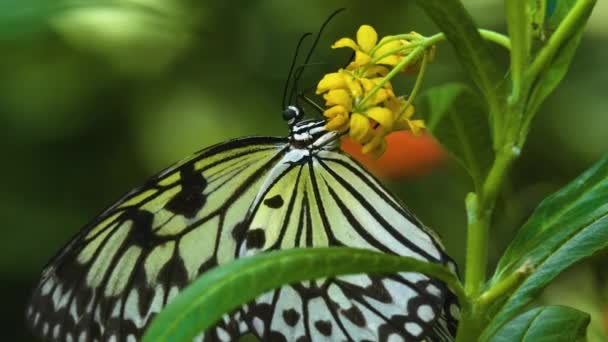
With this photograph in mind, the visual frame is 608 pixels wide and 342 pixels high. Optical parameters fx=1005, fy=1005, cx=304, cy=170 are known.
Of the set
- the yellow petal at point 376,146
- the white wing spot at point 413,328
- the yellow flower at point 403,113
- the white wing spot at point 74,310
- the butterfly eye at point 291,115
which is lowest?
the white wing spot at point 413,328

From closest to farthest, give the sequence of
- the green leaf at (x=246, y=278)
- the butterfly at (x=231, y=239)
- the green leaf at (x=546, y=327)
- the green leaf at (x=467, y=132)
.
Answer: the green leaf at (x=246, y=278) → the green leaf at (x=467, y=132) → the green leaf at (x=546, y=327) → the butterfly at (x=231, y=239)

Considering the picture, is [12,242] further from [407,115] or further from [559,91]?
[407,115]

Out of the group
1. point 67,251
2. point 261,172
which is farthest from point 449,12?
point 67,251

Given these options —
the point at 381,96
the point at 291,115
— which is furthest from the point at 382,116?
the point at 291,115

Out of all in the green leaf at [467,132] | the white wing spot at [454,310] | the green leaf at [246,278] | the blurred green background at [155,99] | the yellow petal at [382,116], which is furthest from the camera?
the blurred green background at [155,99]

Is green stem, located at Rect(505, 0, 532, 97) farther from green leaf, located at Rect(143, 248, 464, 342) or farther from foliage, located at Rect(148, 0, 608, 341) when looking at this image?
green leaf, located at Rect(143, 248, 464, 342)

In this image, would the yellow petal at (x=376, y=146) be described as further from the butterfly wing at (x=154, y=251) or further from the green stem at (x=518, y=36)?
the butterfly wing at (x=154, y=251)

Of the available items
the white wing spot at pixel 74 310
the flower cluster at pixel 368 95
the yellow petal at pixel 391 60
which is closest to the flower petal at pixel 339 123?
the flower cluster at pixel 368 95
